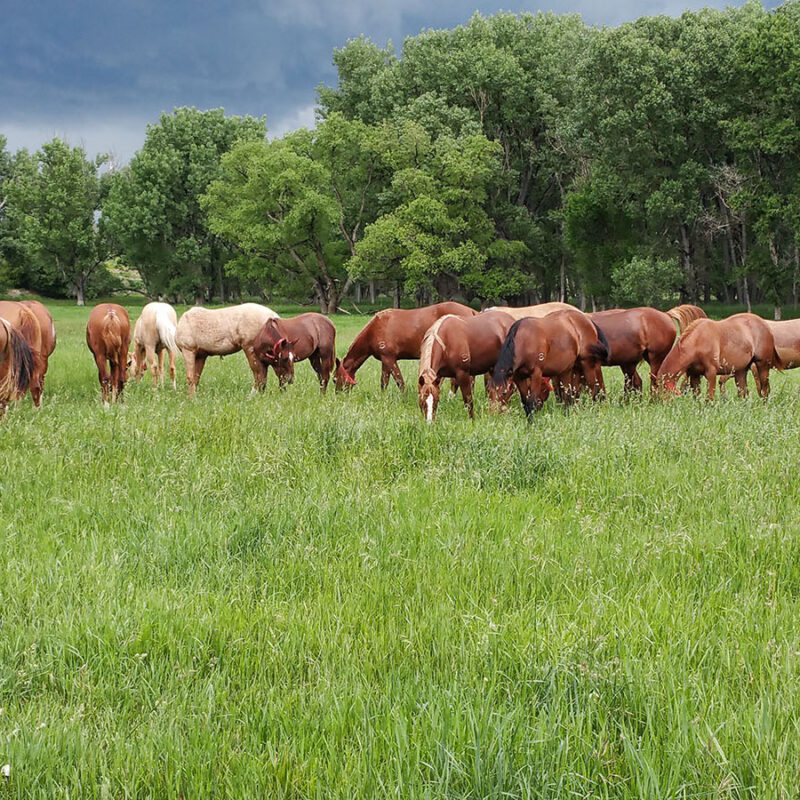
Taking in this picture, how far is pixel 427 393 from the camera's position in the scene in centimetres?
945

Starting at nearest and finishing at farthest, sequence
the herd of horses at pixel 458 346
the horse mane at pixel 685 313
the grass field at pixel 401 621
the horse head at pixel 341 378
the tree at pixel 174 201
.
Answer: the grass field at pixel 401 621 < the herd of horses at pixel 458 346 < the horse head at pixel 341 378 < the horse mane at pixel 685 313 < the tree at pixel 174 201

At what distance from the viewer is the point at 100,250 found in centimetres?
6588

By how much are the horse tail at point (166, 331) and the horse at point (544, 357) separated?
8.29 meters

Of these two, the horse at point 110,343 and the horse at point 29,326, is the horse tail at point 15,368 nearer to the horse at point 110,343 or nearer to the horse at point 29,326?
the horse at point 29,326

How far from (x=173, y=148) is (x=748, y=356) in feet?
206

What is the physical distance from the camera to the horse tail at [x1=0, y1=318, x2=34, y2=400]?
841 centimetres

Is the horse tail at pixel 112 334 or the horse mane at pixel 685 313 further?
the horse mane at pixel 685 313

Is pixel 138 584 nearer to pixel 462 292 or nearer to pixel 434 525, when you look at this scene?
pixel 434 525

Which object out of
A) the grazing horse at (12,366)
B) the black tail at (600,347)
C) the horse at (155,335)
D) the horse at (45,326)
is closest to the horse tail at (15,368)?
the grazing horse at (12,366)

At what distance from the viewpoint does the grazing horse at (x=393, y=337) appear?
13.5 m

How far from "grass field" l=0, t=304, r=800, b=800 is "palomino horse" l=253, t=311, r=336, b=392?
20.4 feet

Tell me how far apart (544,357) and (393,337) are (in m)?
4.05

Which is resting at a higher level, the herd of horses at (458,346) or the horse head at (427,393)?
the herd of horses at (458,346)

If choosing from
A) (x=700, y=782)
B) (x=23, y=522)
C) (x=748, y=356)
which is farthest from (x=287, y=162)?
(x=700, y=782)
